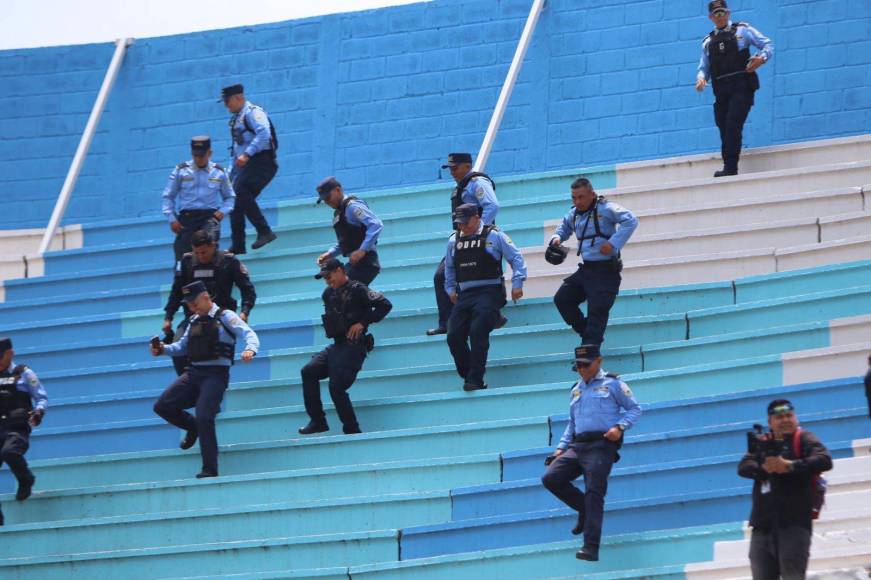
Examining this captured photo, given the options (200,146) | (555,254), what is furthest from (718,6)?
(200,146)

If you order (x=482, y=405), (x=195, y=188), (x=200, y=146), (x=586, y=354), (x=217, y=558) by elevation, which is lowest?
(x=217, y=558)

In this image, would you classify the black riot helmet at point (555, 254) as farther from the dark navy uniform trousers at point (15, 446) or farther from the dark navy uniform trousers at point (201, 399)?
the dark navy uniform trousers at point (15, 446)

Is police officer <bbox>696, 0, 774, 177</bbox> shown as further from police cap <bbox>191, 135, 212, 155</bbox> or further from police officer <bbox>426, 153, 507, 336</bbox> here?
police cap <bbox>191, 135, 212, 155</bbox>

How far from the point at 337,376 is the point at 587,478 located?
8.59ft

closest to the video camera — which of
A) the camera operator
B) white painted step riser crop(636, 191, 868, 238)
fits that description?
the camera operator

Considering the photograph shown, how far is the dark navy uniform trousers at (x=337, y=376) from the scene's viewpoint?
12.9 m

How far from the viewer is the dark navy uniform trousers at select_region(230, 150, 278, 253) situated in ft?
50.3

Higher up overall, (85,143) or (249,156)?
(85,143)

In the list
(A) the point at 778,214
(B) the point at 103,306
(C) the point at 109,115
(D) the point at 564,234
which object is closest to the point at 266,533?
(D) the point at 564,234

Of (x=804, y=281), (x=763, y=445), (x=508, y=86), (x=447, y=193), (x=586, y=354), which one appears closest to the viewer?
(x=763, y=445)

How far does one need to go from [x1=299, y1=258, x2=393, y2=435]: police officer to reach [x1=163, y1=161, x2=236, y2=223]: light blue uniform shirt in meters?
2.11

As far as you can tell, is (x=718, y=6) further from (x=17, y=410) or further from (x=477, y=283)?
(x=17, y=410)

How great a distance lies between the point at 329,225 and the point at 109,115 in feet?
11.7

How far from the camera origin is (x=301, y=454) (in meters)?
13.2
